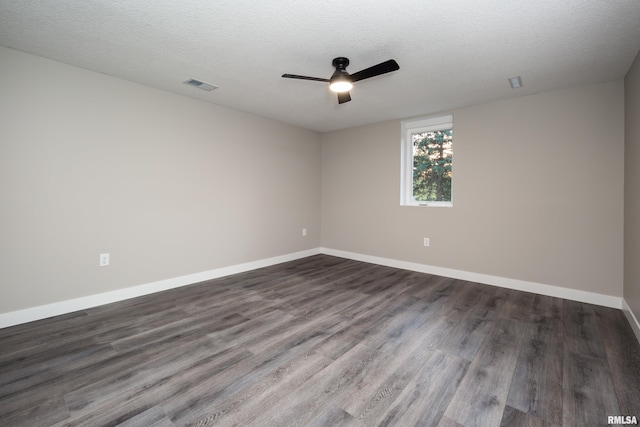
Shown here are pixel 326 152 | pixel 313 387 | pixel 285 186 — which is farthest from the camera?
pixel 326 152

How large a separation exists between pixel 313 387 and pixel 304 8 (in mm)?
2387

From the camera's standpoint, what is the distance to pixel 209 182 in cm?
375

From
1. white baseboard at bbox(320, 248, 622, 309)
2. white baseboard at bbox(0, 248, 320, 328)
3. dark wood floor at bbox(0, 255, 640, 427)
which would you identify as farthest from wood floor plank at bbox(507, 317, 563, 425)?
white baseboard at bbox(0, 248, 320, 328)

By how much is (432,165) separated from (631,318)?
2619 mm

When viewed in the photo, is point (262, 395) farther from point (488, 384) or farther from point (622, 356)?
point (622, 356)

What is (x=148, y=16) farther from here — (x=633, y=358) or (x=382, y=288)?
(x=633, y=358)

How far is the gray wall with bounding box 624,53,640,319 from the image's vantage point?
2307mm

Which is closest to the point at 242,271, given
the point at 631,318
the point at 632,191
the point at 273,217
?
the point at 273,217

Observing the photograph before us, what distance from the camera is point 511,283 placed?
3.45 metres

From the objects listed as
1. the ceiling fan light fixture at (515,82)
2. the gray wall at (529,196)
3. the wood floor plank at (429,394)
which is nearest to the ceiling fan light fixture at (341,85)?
the ceiling fan light fixture at (515,82)

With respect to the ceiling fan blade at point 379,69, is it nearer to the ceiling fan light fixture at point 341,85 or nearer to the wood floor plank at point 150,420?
the ceiling fan light fixture at point 341,85

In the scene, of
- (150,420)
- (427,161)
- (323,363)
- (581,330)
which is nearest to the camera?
(150,420)

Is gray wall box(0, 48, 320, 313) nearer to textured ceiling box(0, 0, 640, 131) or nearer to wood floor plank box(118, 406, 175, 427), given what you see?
textured ceiling box(0, 0, 640, 131)

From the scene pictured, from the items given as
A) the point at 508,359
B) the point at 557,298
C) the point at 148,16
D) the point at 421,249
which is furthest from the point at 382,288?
the point at 148,16
